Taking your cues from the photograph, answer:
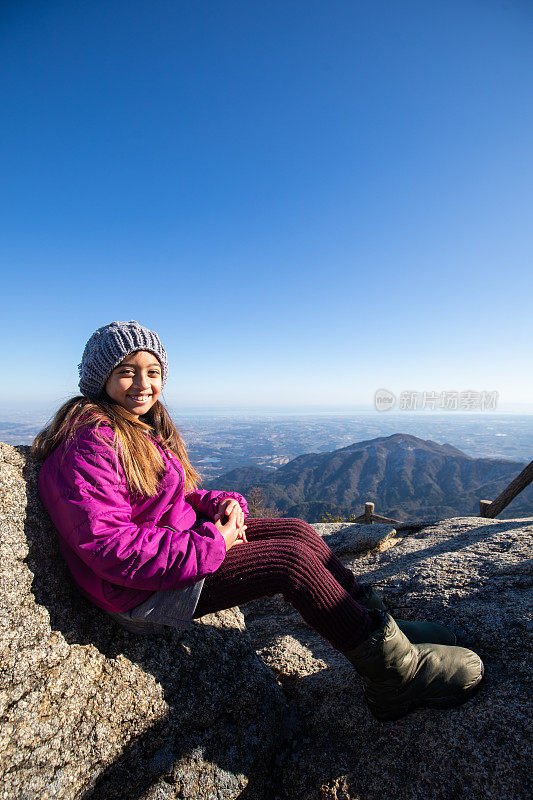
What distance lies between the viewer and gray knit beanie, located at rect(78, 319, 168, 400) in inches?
102

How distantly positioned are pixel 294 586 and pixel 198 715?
1056mm

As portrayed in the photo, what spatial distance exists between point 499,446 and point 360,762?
233 metres

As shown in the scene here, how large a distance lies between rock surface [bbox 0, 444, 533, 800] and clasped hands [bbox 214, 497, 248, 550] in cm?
87

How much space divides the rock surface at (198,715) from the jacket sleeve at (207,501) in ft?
2.92

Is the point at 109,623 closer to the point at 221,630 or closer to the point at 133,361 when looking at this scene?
the point at 221,630

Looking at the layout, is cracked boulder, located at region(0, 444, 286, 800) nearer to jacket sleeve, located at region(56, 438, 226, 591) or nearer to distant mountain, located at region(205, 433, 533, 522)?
jacket sleeve, located at region(56, 438, 226, 591)

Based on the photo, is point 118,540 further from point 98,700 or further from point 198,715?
point 198,715

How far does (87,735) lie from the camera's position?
1.85 meters

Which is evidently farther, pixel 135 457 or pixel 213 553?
pixel 135 457

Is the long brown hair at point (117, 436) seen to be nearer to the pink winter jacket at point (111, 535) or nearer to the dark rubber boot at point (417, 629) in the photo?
the pink winter jacket at point (111, 535)

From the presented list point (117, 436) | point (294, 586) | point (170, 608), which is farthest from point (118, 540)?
point (294, 586)

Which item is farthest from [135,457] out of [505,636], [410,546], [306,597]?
[410,546]

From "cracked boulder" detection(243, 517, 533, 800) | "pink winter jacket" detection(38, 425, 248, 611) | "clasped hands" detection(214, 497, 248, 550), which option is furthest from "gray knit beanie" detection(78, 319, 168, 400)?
"cracked boulder" detection(243, 517, 533, 800)

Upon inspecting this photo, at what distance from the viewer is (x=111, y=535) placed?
1831 millimetres
